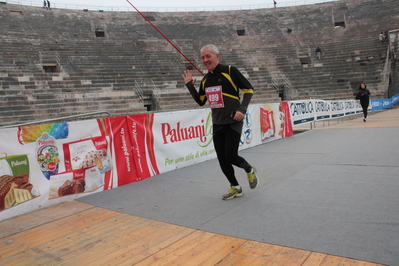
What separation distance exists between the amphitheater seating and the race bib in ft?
43.2

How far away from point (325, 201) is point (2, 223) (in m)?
3.93

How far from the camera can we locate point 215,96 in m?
4.03

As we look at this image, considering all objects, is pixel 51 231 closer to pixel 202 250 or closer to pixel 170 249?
pixel 170 249

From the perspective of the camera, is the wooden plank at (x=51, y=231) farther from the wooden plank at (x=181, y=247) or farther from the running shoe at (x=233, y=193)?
the running shoe at (x=233, y=193)

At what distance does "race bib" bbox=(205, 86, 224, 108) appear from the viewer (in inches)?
157

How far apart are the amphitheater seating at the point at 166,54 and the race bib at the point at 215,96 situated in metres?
13.2

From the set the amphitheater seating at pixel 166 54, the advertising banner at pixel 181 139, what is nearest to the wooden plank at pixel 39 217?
the advertising banner at pixel 181 139

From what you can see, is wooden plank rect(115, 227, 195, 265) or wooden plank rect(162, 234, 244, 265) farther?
wooden plank rect(115, 227, 195, 265)

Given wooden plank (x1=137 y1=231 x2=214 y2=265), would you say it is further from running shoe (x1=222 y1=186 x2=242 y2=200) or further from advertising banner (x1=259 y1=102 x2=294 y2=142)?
advertising banner (x1=259 y1=102 x2=294 y2=142)

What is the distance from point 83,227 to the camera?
3.52m

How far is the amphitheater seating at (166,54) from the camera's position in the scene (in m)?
17.8

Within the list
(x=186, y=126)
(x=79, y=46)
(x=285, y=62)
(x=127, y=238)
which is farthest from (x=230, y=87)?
(x=285, y=62)

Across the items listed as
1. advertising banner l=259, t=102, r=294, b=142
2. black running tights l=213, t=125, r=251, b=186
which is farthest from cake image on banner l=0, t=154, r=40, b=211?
advertising banner l=259, t=102, r=294, b=142

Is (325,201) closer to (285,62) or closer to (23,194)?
(23,194)
